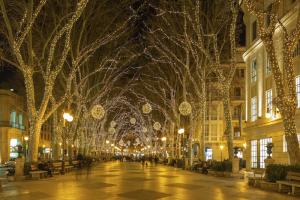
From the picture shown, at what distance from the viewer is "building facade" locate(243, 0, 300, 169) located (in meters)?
35.2

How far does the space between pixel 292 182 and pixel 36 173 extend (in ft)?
53.4

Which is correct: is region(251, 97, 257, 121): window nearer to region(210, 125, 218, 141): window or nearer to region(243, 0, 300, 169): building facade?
region(243, 0, 300, 169): building facade

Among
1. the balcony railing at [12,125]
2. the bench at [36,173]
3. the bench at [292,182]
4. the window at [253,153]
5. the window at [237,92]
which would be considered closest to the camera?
the bench at [292,182]

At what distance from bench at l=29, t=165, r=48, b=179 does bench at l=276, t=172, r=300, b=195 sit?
15450mm

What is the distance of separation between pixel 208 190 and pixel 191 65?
31.2 m

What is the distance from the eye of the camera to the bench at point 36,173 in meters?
29.9

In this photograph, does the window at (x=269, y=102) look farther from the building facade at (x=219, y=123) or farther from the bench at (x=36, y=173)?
the building facade at (x=219, y=123)

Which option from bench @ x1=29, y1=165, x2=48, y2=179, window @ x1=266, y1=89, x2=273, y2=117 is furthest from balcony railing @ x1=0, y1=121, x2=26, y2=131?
window @ x1=266, y1=89, x2=273, y2=117

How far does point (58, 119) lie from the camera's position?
155ft

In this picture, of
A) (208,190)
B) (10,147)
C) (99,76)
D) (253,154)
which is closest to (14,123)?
(10,147)

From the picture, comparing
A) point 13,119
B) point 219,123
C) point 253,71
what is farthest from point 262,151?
point 13,119

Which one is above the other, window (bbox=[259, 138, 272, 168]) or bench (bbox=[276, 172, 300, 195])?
window (bbox=[259, 138, 272, 168])

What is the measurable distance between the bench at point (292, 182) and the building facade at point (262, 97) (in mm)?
11517

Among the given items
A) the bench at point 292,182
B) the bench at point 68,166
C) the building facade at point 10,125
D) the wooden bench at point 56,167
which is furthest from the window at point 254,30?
the building facade at point 10,125
